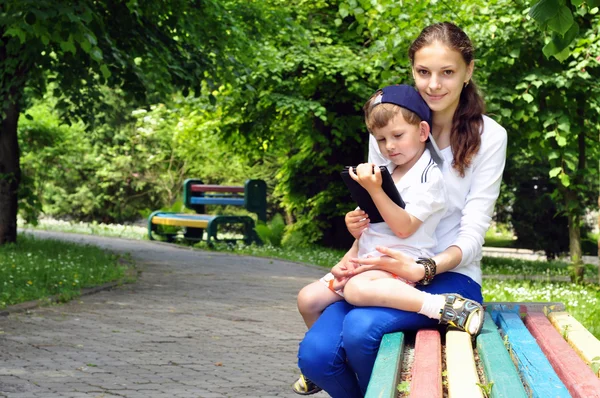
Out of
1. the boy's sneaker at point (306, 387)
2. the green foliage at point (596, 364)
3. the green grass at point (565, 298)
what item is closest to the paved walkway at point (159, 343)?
the boy's sneaker at point (306, 387)

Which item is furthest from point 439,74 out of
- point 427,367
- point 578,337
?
point 427,367

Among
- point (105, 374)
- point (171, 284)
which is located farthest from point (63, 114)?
point (105, 374)

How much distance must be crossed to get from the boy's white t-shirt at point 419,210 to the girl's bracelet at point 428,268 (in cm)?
8

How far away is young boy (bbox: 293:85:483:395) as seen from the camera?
11.0 ft

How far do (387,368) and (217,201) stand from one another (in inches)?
715

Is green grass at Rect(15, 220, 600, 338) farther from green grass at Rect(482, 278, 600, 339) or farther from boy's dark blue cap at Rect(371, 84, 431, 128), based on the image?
boy's dark blue cap at Rect(371, 84, 431, 128)

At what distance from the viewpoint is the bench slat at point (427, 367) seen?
2566mm

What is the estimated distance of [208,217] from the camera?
19688 mm

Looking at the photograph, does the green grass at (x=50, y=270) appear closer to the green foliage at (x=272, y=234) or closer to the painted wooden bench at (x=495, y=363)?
the green foliage at (x=272, y=234)

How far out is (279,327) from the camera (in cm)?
841

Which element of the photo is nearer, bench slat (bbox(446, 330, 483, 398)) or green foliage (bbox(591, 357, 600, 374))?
bench slat (bbox(446, 330, 483, 398))

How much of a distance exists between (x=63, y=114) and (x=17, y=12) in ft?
19.3

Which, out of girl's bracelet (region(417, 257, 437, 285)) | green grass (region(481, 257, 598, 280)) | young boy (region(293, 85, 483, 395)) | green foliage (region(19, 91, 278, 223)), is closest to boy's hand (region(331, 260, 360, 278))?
young boy (region(293, 85, 483, 395))

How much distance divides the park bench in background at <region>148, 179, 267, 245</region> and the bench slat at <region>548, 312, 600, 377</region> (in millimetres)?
14979
